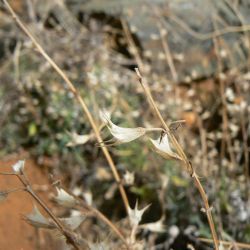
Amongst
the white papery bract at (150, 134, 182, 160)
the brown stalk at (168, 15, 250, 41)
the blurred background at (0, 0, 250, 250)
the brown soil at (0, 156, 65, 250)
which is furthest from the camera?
the brown stalk at (168, 15, 250, 41)

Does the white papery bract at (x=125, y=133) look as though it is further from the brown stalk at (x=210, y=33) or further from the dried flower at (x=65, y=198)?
the brown stalk at (x=210, y=33)

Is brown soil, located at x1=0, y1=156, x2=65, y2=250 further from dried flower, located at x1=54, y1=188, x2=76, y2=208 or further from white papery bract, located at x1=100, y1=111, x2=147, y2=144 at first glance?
white papery bract, located at x1=100, y1=111, x2=147, y2=144

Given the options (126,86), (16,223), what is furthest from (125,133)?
(126,86)

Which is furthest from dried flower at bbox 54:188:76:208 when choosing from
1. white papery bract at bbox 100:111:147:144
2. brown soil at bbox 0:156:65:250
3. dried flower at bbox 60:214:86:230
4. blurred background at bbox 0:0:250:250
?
blurred background at bbox 0:0:250:250

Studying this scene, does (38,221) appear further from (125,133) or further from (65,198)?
(125,133)

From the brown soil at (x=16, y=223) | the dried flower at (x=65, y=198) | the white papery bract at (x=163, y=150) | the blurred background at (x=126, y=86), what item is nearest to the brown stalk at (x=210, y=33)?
the blurred background at (x=126, y=86)

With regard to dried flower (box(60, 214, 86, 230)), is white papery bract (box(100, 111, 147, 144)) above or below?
above

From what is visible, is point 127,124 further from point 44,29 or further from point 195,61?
point 44,29
